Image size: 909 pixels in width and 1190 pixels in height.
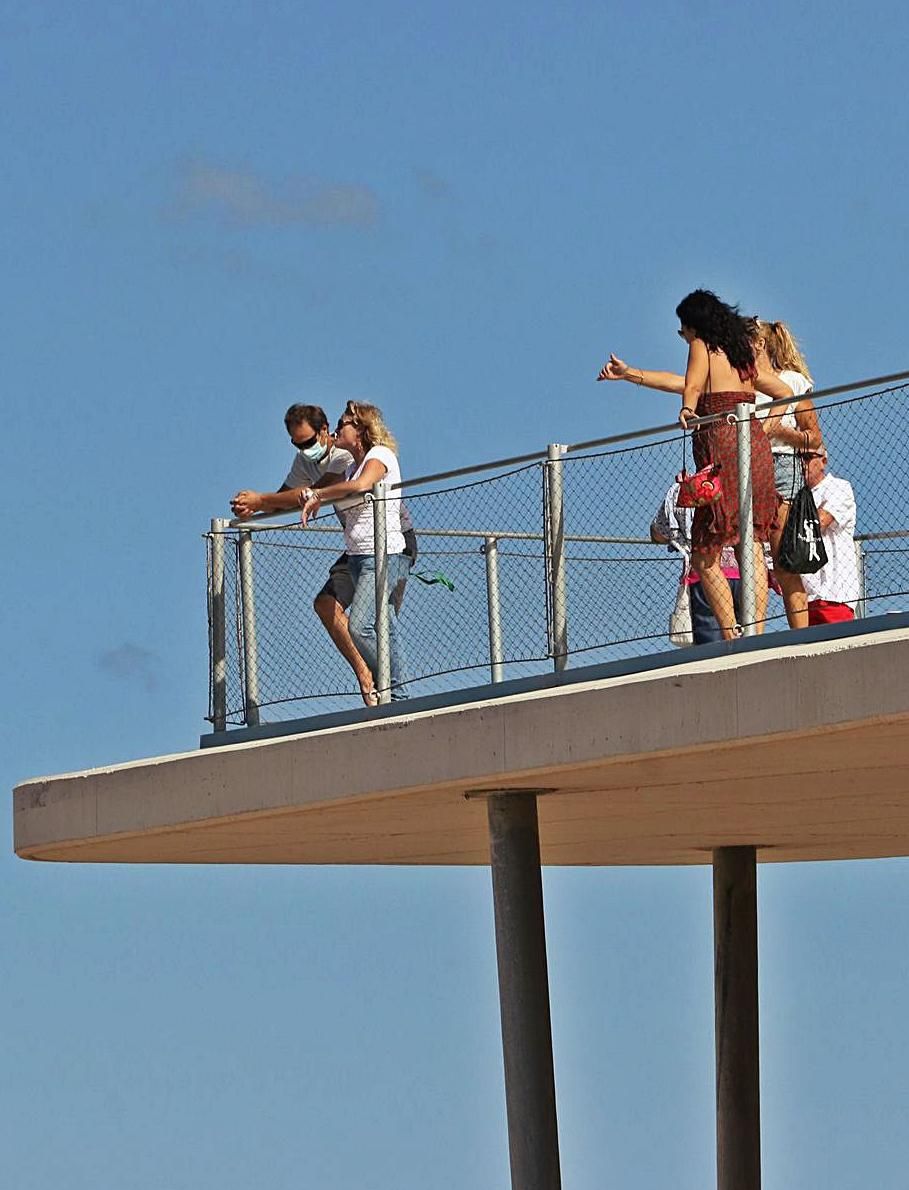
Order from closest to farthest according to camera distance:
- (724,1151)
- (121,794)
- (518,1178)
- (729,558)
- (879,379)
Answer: (879,379)
(729,558)
(518,1178)
(121,794)
(724,1151)

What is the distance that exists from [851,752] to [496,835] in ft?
10.5

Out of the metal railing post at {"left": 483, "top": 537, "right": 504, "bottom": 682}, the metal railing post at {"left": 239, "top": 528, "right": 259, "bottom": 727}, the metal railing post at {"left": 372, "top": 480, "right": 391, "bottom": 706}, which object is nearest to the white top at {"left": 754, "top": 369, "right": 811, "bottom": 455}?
the metal railing post at {"left": 483, "top": 537, "right": 504, "bottom": 682}

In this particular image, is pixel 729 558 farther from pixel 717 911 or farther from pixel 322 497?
pixel 717 911

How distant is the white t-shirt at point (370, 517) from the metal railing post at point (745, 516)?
9.41 feet

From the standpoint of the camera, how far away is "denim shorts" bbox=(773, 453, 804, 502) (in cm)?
1540

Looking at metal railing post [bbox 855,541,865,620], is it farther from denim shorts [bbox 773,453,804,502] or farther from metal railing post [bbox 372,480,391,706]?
metal railing post [bbox 372,480,391,706]

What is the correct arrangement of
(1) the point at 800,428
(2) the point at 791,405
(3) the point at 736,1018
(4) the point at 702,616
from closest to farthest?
(1) the point at 800,428 → (2) the point at 791,405 → (4) the point at 702,616 → (3) the point at 736,1018

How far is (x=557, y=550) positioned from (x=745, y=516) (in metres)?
1.70

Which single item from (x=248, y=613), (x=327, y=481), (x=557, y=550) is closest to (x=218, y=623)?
(x=248, y=613)

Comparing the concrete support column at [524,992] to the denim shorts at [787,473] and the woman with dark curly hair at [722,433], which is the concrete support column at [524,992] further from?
the denim shorts at [787,473]

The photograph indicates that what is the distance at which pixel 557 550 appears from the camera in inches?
658

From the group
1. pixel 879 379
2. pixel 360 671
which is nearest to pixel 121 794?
pixel 360 671

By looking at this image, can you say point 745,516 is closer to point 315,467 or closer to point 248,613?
point 315,467

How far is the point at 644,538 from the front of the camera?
16188mm
